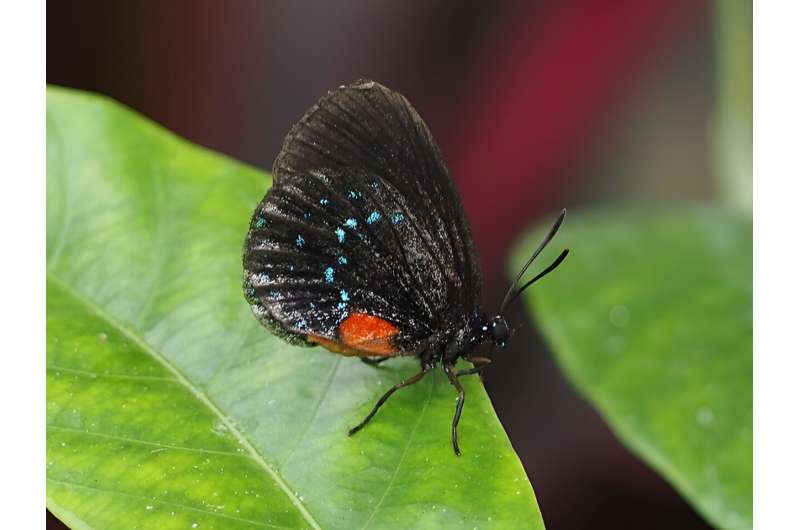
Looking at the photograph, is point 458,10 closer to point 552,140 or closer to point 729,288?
point 552,140

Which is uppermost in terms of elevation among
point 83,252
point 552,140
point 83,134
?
point 83,134

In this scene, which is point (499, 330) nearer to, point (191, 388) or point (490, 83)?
point (191, 388)

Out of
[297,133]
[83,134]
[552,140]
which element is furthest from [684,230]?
[83,134]

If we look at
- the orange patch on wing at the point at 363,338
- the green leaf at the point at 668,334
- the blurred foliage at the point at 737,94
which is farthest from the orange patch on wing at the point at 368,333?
the blurred foliage at the point at 737,94

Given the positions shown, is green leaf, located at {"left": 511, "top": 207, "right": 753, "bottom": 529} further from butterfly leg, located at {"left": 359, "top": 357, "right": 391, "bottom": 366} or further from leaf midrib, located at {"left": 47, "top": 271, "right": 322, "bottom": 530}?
leaf midrib, located at {"left": 47, "top": 271, "right": 322, "bottom": 530}

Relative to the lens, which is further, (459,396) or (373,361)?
(373,361)

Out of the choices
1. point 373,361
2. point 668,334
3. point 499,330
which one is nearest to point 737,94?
point 668,334
